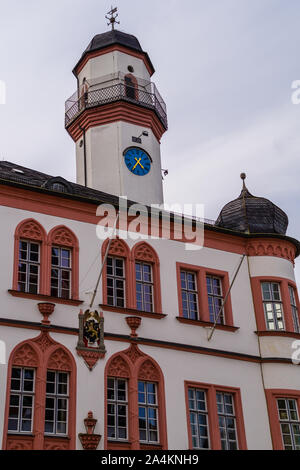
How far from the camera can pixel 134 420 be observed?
2050 centimetres

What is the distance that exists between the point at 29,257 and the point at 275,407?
29.3 ft

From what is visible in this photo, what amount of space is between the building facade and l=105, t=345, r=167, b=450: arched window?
0.03 m

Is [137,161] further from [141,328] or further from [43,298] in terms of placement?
[43,298]

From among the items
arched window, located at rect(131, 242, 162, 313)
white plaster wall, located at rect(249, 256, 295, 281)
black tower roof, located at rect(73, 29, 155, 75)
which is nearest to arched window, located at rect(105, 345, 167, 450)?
arched window, located at rect(131, 242, 162, 313)

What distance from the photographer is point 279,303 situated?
985 inches

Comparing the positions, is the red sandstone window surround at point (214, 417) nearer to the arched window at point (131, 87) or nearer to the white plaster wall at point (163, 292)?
the white plaster wall at point (163, 292)

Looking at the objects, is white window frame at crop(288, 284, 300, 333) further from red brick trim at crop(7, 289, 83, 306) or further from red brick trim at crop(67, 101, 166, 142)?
red brick trim at crop(67, 101, 166, 142)

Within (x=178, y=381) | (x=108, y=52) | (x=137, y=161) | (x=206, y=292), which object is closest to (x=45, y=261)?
(x=178, y=381)

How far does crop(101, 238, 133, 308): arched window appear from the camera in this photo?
2212cm

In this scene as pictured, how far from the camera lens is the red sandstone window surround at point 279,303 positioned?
24547 mm

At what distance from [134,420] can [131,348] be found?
2.10 meters

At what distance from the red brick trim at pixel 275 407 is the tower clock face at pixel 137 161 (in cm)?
1048

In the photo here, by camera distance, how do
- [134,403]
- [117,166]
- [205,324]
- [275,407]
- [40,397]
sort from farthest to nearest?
1. [117,166]
2. [205,324]
3. [275,407]
4. [134,403]
5. [40,397]

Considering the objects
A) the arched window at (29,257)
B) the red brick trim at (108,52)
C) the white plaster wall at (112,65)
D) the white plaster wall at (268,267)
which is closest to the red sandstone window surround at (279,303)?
the white plaster wall at (268,267)
